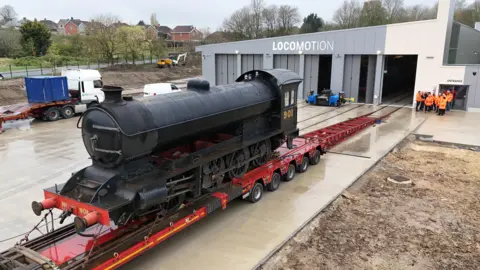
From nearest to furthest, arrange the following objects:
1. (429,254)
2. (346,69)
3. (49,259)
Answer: (49,259) < (429,254) < (346,69)

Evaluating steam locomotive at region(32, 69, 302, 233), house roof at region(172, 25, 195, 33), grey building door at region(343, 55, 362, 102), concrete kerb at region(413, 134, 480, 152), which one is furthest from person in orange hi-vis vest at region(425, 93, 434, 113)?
house roof at region(172, 25, 195, 33)

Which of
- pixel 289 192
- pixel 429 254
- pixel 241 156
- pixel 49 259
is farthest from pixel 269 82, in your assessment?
pixel 49 259

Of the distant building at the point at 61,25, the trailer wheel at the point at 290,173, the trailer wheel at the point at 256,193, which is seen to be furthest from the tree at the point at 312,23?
the distant building at the point at 61,25

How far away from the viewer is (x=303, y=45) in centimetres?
2728

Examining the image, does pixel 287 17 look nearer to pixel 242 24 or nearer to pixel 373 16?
pixel 242 24

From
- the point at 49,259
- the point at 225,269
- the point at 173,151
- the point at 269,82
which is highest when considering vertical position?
the point at 269,82

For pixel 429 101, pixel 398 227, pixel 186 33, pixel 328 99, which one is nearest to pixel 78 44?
pixel 328 99

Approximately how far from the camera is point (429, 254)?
292 inches

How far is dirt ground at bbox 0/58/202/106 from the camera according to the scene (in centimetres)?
2859

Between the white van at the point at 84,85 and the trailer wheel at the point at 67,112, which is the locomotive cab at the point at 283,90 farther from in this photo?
the white van at the point at 84,85

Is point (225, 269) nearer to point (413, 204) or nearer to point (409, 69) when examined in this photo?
point (413, 204)

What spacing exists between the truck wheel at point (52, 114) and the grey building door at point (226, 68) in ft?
47.8

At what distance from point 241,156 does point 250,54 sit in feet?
71.4

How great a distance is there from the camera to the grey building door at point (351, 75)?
85.4 feet
